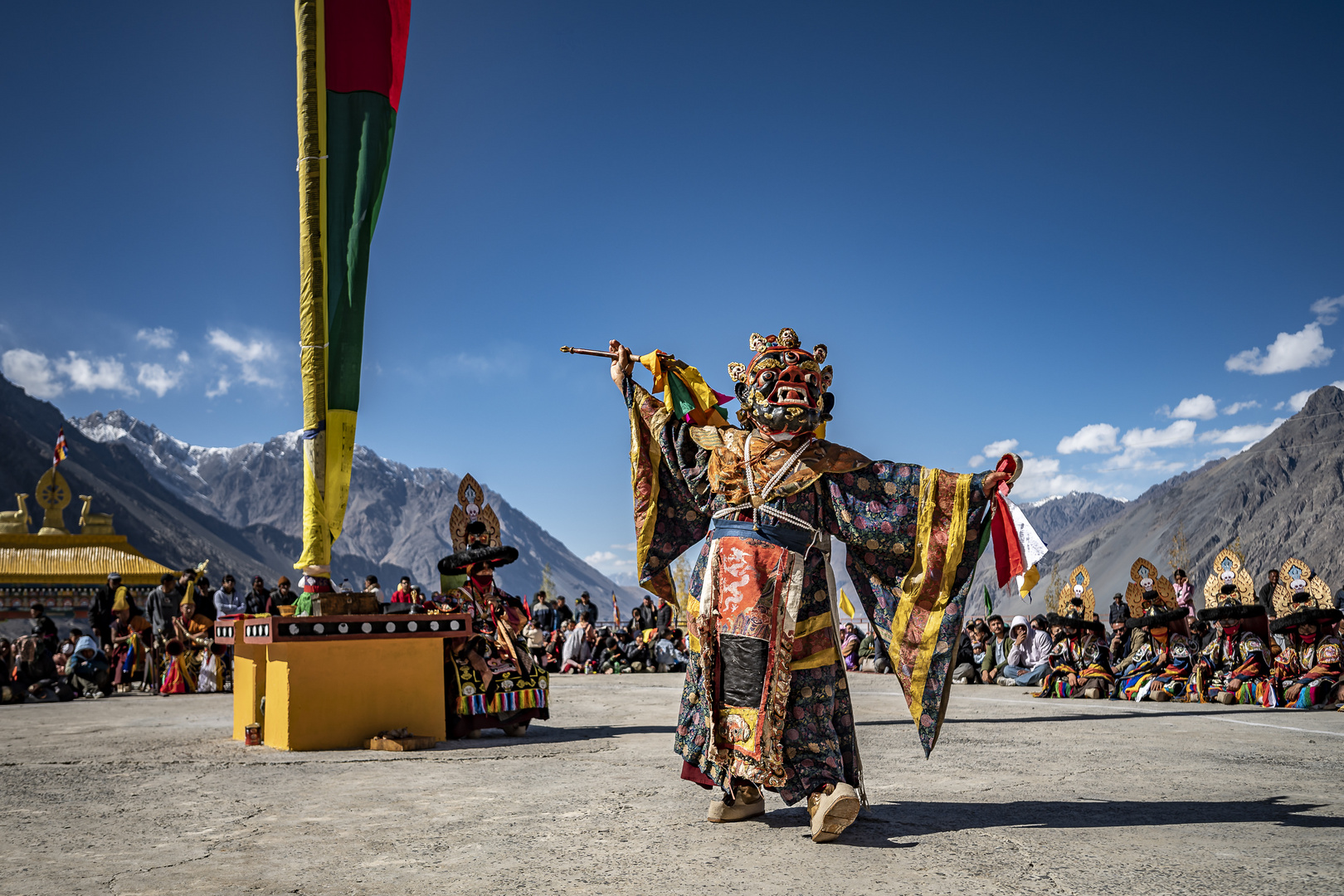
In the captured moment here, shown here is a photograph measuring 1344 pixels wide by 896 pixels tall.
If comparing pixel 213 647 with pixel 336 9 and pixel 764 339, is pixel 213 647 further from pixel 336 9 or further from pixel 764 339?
pixel 764 339

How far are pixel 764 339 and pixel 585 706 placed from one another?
21.0 ft

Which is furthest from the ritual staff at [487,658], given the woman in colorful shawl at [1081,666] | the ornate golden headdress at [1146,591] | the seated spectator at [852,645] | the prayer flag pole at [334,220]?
the seated spectator at [852,645]

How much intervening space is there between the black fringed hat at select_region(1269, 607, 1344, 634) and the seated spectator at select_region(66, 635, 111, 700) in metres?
14.3

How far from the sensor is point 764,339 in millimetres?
4336

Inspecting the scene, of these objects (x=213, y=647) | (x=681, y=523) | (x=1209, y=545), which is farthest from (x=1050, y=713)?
(x=1209, y=545)

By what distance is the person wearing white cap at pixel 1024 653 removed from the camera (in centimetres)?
1314

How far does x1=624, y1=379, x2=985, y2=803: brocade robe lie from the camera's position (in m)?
3.73

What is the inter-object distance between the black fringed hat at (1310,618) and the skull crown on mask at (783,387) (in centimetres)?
726

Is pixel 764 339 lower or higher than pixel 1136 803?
higher

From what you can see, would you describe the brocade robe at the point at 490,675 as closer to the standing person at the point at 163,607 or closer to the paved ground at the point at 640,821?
the paved ground at the point at 640,821

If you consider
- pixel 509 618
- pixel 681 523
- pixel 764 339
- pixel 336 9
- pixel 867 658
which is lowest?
pixel 867 658

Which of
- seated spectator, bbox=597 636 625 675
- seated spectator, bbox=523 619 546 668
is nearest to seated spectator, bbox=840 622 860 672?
seated spectator, bbox=597 636 625 675

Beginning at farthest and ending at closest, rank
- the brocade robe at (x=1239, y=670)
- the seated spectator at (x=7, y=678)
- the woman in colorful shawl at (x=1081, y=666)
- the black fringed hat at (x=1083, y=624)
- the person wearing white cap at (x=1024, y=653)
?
the person wearing white cap at (x=1024, y=653) → the seated spectator at (x=7, y=678) → the black fringed hat at (x=1083, y=624) → the woman in colorful shawl at (x=1081, y=666) → the brocade robe at (x=1239, y=670)

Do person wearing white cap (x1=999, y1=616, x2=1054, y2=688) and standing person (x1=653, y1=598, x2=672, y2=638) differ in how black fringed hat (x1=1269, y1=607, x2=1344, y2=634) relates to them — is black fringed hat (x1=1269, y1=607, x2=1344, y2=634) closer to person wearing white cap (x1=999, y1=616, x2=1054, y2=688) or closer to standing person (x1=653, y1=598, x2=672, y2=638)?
person wearing white cap (x1=999, y1=616, x2=1054, y2=688)
